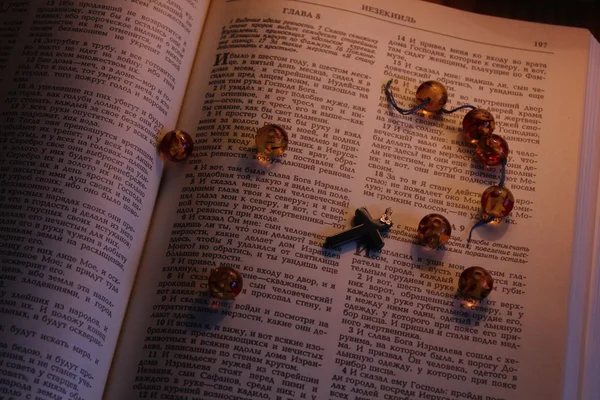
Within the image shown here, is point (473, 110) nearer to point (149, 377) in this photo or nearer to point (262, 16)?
point (262, 16)

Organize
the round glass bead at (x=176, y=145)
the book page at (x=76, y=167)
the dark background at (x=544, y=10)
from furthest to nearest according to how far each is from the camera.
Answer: the dark background at (x=544, y=10) → the round glass bead at (x=176, y=145) → the book page at (x=76, y=167)

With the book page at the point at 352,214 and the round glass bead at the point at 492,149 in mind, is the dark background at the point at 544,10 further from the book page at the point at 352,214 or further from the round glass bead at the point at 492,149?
the round glass bead at the point at 492,149

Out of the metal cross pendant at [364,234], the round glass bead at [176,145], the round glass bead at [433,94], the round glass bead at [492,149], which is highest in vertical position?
the round glass bead at [433,94]

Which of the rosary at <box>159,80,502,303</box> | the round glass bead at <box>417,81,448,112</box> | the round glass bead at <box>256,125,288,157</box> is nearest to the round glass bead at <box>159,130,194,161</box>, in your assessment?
the rosary at <box>159,80,502,303</box>

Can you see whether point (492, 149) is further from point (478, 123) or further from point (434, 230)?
point (434, 230)

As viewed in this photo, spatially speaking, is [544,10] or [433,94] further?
→ [544,10]

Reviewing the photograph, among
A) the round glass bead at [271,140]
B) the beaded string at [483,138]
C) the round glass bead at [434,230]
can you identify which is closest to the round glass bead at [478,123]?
the beaded string at [483,138]

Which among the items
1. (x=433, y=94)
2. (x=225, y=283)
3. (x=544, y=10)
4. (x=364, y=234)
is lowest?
(x=225, y=283)

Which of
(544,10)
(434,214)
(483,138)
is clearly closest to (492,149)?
(483,138)

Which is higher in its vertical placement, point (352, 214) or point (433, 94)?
point (433, 94)
